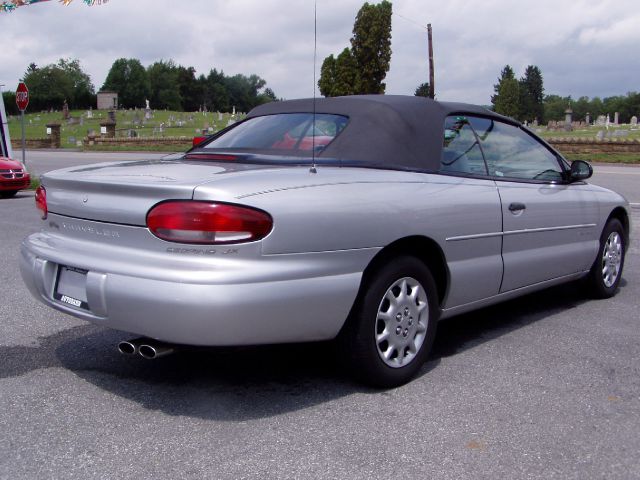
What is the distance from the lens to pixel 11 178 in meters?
15.0

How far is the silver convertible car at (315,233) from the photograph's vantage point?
3045mm

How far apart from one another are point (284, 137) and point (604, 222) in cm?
275

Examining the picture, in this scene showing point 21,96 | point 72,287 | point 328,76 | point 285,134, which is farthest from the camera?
point 328,76

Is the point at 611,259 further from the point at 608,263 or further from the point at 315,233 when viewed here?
the point at 315,233

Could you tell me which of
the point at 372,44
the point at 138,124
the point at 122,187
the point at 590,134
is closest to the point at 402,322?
the point at 122,187

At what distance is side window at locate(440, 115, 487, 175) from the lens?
4.22 metres

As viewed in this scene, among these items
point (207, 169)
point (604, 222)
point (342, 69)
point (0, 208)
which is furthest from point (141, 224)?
point (342, 69)

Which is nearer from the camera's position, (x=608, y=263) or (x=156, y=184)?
(x=156, y=184)

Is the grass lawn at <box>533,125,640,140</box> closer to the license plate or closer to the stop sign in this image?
the stop sign

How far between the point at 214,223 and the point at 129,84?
462 ft

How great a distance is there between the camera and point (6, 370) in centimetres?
394

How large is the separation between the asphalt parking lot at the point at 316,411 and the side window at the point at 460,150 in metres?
1.11

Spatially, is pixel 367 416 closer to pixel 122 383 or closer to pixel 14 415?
pixel 122 383

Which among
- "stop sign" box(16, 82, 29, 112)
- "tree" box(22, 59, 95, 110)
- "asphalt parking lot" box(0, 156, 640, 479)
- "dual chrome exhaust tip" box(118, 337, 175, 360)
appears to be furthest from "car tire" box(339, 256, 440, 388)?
"tree" box(22, 59, 95, 110)
